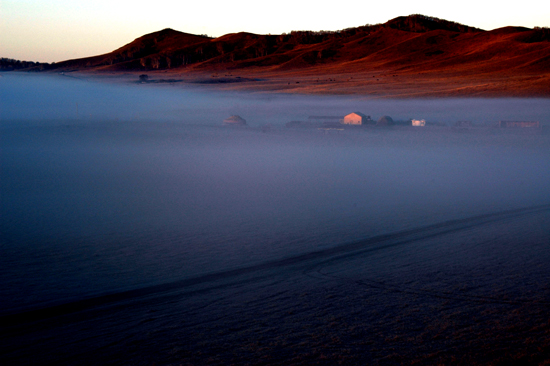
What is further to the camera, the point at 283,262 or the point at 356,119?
the point at 356,119

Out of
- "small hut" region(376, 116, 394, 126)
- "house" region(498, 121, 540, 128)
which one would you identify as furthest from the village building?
"small hut" region(376, 116, 394, 126)

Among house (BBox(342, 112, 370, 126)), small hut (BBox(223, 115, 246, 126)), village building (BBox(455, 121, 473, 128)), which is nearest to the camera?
village building (BBox(455, 121, 473, 128))

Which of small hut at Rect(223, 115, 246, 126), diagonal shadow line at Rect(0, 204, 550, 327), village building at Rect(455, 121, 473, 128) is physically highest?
small hut at Rect(223, 115, 246, 126)

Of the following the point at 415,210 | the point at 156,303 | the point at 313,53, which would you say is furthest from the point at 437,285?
the point at 313,53

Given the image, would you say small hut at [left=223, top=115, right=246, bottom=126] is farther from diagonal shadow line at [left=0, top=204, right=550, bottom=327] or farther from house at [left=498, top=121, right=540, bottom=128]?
diagonal shadow line at [left=0, top=204, right=550, bottom=327]

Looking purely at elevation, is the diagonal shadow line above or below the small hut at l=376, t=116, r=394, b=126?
below

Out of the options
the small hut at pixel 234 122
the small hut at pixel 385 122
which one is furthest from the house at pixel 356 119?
the small hut at pixel 234 122

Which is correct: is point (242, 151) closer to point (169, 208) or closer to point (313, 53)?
point (169, 208)

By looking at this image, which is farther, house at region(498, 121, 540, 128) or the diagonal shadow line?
house at region(498, 121, 540, 128)

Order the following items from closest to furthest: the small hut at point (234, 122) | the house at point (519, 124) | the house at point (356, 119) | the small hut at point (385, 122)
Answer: the house at point (519, 124)
the small hut at point (385, 122)
the house at point (356, 119)
the small hut at point (234, 122)

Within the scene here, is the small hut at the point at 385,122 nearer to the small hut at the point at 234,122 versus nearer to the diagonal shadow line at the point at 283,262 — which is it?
the small hut at the point at 234,122

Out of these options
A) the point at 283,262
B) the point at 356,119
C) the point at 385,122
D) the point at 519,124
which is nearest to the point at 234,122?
the point at 356,119

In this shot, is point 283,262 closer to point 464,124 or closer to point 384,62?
point 464,124

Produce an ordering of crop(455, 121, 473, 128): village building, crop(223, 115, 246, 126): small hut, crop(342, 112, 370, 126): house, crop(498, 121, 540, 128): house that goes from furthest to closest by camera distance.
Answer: crop(223, 115, 246, 126): small hut < crop(342, 112, 370, 126): house < crop(455, 121, 473, 128): village building < crop(498, 121, 540, 128): house
